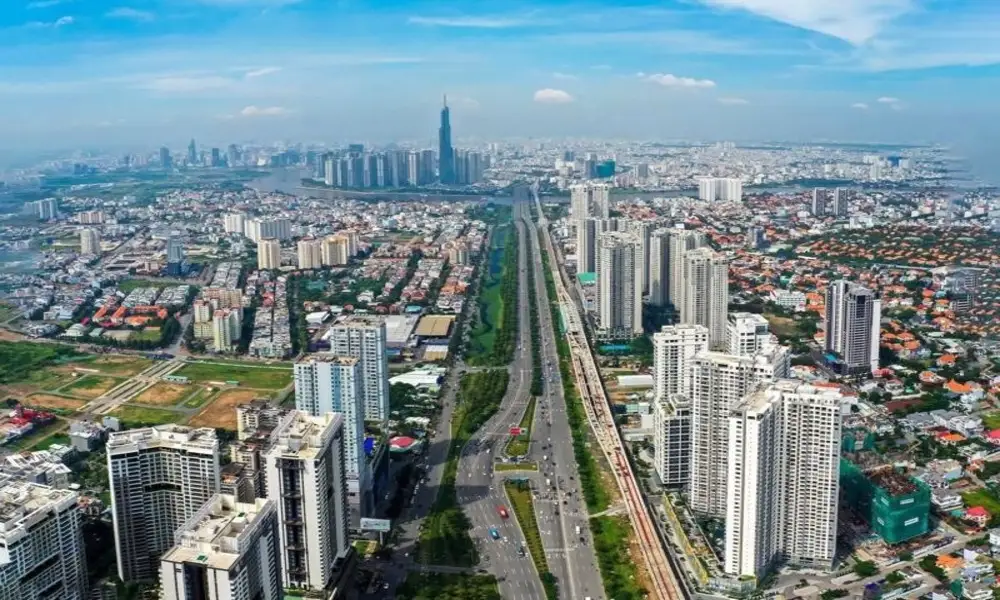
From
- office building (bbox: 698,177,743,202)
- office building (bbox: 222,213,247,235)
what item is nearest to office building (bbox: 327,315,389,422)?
office building (bbox: 222,213,247,235)

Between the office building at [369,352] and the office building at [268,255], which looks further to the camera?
the office building at [268,255]

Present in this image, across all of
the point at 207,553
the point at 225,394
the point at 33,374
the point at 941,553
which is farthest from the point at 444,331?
the point at 207,553

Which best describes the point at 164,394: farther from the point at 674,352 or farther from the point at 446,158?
the point at 446,158

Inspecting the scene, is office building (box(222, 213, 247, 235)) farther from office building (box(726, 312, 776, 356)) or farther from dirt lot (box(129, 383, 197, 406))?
office building (box(726, 312, 776, 356))

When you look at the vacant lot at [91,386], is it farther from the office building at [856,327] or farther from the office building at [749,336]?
the office building at [856,327]

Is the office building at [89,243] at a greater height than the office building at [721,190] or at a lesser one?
lesser

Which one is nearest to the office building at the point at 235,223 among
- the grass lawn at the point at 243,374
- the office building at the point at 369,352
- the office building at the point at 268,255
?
the office building at the point at 268,255

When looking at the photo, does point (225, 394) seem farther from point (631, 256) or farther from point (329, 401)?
point (631, 256)
